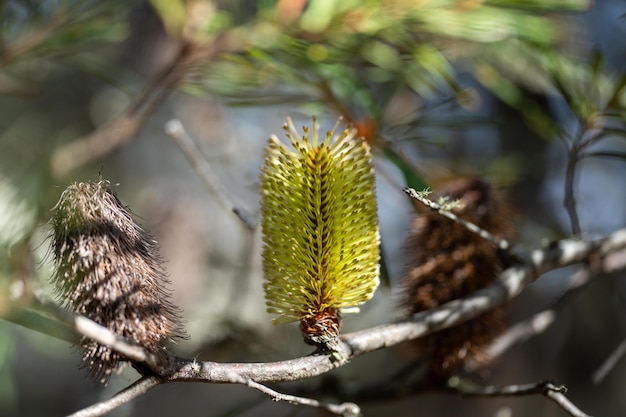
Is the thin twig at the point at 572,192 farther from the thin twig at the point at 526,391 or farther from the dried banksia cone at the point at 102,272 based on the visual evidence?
the dried banksia cone at the point at 102,272

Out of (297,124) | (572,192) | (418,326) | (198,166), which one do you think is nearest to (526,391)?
(418,326)

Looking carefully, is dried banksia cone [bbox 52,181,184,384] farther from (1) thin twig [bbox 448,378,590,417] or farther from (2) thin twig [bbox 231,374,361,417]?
(1) thin twig [bbox 448,378,590,417]

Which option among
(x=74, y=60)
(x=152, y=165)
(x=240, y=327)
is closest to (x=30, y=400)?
(x=152, y=165)

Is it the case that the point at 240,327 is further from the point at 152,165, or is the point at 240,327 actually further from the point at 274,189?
the point at 152,165

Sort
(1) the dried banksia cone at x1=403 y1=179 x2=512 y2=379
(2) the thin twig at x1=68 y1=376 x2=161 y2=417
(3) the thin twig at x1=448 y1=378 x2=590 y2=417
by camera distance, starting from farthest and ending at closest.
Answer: (1) the dried banksia cone at x1=403 y1=179 x2=512 y2=379 → (3) the thin twig at x1=448 y1=378 x2=590 y2=417 → (2) the thin twig at x1=68 y1=376 x2=161 y2=417

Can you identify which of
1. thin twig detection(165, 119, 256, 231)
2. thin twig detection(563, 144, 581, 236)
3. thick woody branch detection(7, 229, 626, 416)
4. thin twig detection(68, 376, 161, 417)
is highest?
thin twig detection(165, 119, 256, 231)

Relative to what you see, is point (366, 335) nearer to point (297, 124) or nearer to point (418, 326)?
point (418, 326)

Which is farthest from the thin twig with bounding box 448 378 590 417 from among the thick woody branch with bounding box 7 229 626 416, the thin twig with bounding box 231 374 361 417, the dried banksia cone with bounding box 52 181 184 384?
the dried banksia cone with bounding box 52 181 184 384
